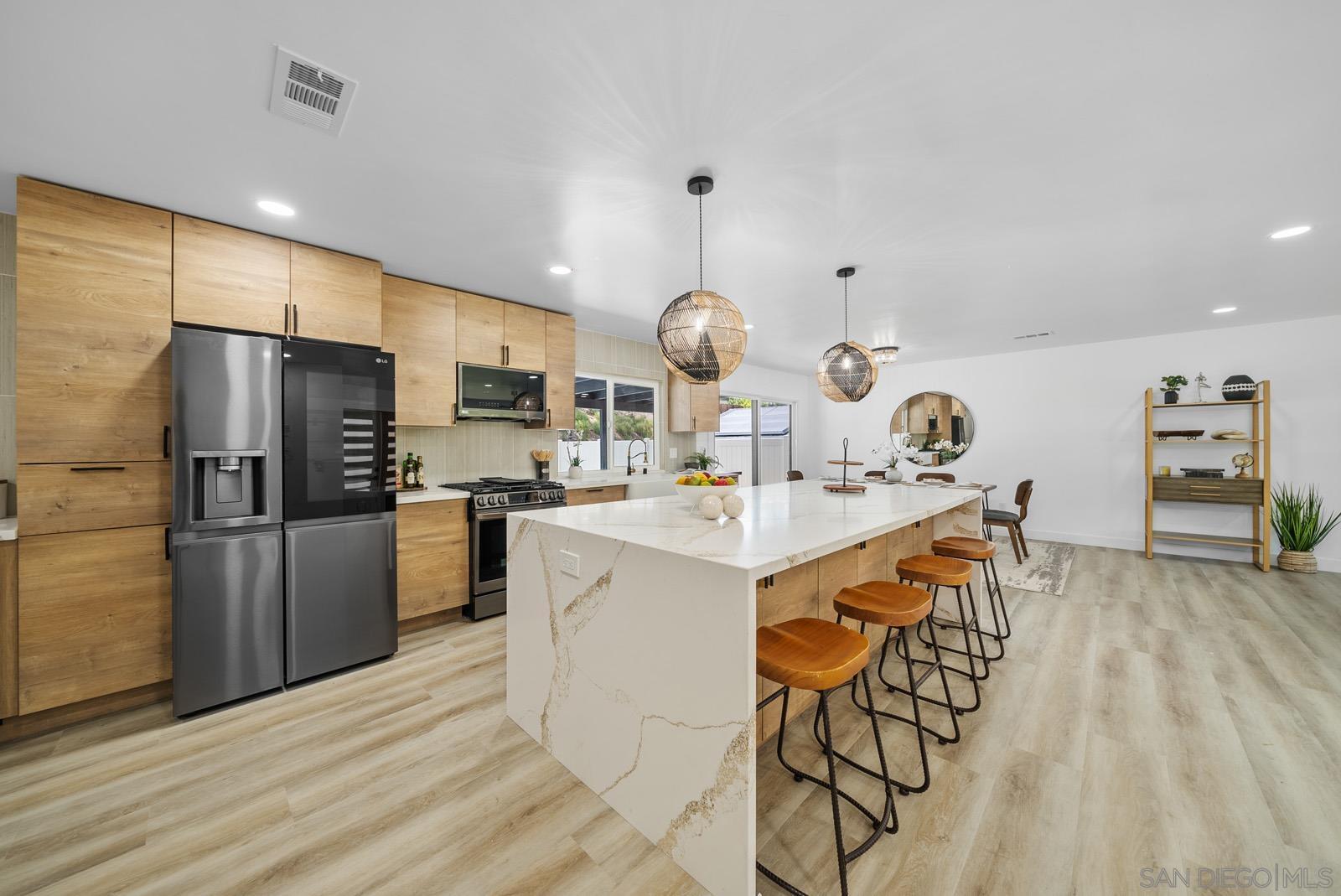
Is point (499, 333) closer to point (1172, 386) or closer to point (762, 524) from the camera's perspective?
point (762, 524)

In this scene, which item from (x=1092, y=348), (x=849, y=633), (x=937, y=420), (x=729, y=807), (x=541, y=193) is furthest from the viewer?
(x=937, y=420)

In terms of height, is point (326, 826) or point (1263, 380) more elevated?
point (1263, 380)

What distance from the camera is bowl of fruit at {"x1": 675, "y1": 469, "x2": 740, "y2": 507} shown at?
7.23 ft

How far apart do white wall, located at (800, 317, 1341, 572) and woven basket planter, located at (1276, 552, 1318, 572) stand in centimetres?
20

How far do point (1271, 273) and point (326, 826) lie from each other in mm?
6076

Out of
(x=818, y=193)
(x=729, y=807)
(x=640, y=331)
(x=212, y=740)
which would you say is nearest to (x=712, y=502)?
(x=729, y=807)

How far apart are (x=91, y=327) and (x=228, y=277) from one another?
1.87ft

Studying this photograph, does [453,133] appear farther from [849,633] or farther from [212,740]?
[212,740]

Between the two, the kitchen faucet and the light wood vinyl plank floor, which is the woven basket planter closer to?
the light wood vinyl plank floor

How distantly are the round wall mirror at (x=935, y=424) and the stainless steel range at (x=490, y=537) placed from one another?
17.7 ft

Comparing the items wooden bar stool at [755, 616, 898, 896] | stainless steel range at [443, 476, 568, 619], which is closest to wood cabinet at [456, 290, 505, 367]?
stainless steel range at [443, 476, 568, 619]

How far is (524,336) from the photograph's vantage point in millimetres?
4074

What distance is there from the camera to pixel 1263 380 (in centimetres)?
495

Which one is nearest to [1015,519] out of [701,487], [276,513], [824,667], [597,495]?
[597,495]
